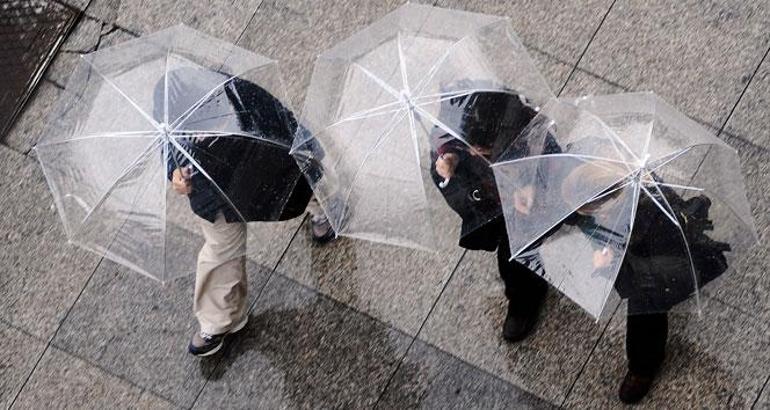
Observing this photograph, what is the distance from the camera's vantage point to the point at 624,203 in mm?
4211

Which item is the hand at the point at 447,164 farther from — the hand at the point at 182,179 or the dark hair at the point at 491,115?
the hand at the point at 182,179

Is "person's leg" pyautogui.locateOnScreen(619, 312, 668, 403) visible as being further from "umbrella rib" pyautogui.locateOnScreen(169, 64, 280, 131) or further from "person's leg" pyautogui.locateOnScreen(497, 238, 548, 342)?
"umbrella rib" pyautogui.locateOnScreen(169, 64, 280, 131)

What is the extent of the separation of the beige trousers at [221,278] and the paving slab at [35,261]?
35.6 inches

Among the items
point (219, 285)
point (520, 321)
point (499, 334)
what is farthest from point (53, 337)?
point (520, 321)

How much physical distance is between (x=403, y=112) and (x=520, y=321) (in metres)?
1.58

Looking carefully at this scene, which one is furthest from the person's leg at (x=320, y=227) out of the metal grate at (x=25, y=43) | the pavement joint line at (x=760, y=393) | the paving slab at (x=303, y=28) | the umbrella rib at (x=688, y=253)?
the pavement joint line at (x=760, y=393)

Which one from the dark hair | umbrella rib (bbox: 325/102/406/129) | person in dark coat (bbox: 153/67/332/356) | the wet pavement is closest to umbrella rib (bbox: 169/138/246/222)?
person in dark coat (bbox: 153/67/332/356)

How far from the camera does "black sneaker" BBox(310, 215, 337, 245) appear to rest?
229 inches

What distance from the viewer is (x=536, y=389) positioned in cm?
550

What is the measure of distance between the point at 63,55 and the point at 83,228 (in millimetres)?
2116

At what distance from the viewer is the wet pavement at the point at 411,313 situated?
215 inches

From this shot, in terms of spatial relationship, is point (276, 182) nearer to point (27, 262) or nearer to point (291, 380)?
point (291, 380)

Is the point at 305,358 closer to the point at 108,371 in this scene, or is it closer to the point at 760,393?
the point at 108,371

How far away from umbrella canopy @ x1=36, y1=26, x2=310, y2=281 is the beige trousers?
219mm
